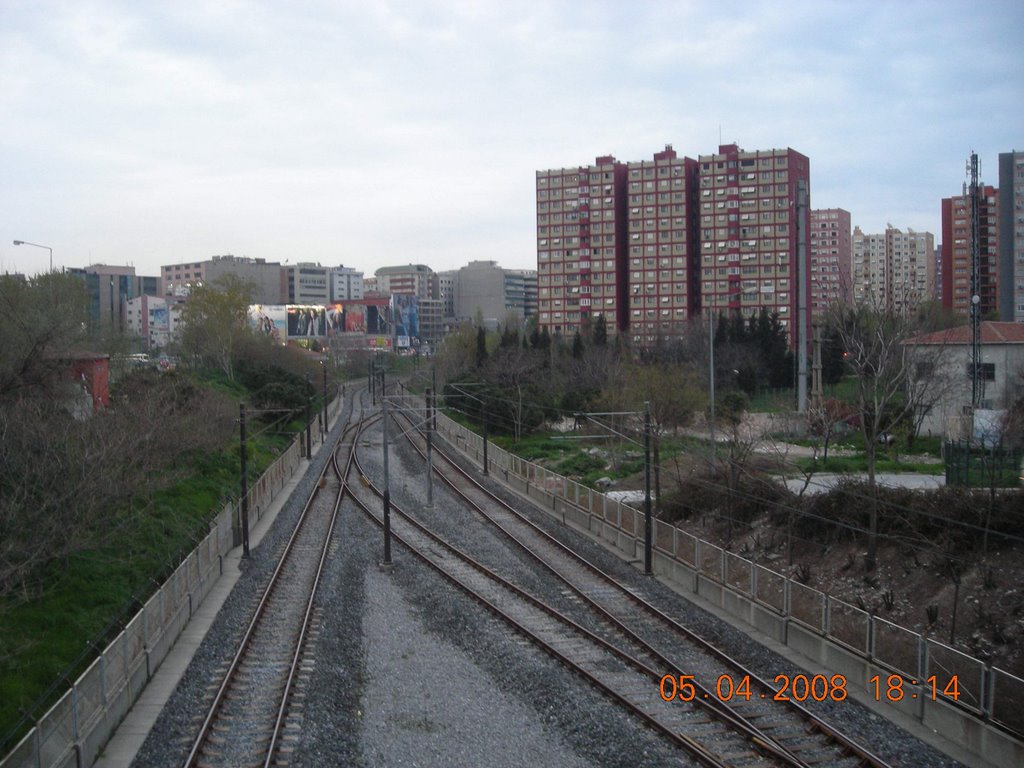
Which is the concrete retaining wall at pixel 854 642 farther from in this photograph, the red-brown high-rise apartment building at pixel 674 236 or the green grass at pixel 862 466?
the red-brown high-rise apartment building at pixel 674 236

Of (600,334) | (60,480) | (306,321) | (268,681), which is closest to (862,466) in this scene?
(268,681)

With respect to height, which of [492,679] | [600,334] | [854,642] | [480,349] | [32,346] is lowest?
[492,679]

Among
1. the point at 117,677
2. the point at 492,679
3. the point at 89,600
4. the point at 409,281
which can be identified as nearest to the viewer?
the point at 117,677

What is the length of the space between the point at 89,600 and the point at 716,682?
9803 millimetres

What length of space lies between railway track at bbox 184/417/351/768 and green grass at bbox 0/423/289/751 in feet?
6.12

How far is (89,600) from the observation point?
14.8 m

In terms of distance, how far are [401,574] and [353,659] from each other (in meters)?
5.73

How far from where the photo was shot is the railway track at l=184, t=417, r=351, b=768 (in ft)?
35.2

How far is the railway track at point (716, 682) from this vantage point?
34.2ft

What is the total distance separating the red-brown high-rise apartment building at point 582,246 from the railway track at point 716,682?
6703 cm

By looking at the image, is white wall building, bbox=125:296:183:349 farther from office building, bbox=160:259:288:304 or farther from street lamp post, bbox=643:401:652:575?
street lamp post, bbox=643:401:652:575

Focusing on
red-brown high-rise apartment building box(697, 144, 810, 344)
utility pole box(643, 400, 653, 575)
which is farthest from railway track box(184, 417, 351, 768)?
red-brown high-rise apartment building box(697, 144, 810, 344)

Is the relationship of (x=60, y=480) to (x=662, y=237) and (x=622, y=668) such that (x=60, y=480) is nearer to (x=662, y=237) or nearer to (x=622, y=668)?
(x=622, y=668)

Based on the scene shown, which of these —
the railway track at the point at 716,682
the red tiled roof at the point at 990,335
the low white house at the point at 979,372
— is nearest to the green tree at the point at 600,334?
the red tiled roof at the point at 990,335
